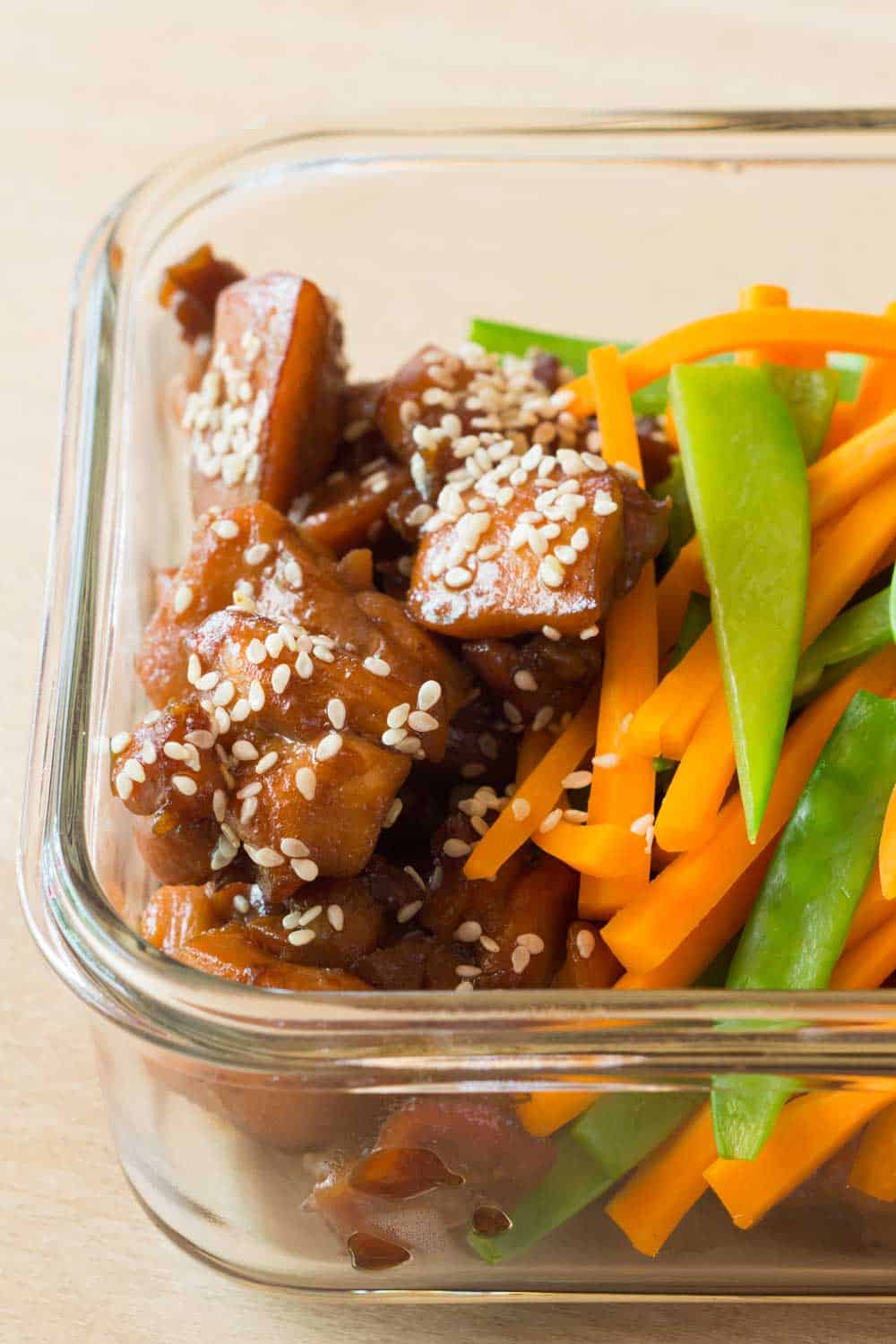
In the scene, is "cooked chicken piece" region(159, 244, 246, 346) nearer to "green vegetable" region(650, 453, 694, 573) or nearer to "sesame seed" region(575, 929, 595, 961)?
"green vegetable" region(650, 453, 694, 573)

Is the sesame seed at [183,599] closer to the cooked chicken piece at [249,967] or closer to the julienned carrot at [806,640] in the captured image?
the cooked chicken piece at [249,967]

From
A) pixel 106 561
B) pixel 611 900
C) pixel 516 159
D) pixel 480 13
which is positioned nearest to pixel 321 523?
pixel 106 561

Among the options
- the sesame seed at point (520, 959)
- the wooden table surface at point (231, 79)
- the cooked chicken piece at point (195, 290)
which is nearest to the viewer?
the sesame seed at point (520, 959)

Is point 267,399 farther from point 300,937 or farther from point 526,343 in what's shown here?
point 300,937

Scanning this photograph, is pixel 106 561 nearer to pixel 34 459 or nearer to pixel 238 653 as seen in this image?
pixel 238 653

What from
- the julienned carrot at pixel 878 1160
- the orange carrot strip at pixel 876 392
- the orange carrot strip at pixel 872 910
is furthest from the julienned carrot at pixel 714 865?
the orange carrot strip at pixel 876 392

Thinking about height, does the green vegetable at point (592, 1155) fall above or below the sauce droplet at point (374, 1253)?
above

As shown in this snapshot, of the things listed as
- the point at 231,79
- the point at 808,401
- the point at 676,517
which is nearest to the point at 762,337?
the point at 808,401
